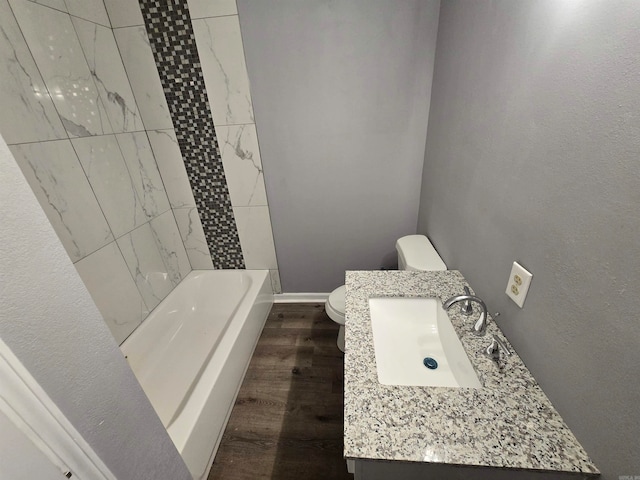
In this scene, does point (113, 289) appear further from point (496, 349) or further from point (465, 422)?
point (496, 349)

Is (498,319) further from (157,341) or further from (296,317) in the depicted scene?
(157,341)

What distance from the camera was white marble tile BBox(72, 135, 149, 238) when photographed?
4.61 feet

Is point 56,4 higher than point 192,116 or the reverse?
higher

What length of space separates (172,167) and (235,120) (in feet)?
2.02

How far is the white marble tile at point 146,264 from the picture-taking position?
1642 mm

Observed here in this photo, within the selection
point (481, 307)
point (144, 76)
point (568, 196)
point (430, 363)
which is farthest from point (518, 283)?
point (144, 76)

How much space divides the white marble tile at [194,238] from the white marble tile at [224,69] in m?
0.77

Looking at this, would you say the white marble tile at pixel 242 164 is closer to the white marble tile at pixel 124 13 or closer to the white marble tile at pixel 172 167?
the white marble tile at pixel 172 167

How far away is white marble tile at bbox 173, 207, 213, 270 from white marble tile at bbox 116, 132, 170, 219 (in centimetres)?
15

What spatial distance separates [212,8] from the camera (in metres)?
1.49

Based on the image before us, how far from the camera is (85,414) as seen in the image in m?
0.58

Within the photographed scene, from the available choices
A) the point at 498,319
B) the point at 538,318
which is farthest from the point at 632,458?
the point at 498,319

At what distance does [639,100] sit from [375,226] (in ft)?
5.07

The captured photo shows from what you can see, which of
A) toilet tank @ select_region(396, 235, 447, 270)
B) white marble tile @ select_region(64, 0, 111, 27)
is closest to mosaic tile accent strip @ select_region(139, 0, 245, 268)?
white marble tile @ select_region(64, 0, 111, 27)
